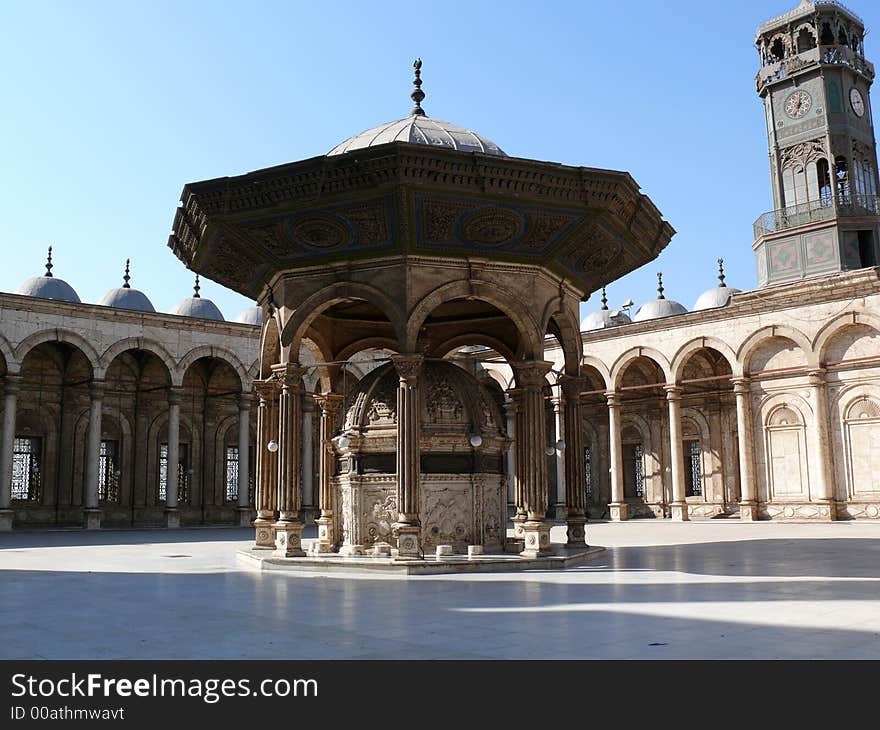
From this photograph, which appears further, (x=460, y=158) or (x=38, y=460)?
(x=38, y=460)

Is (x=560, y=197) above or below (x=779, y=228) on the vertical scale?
below

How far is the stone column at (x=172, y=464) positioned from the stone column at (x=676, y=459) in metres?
16.6

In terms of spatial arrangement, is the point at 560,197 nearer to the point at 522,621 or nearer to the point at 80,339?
the point at 522,621

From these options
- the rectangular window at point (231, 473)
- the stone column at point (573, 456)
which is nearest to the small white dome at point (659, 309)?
the rectangular window at point (231, 473)

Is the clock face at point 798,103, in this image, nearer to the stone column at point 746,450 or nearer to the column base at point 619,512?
the stone column at point 746,450

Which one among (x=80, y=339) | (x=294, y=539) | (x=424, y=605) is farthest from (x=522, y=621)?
(x=80, y=339)

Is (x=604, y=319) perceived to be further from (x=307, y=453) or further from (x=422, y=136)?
(x=422, y=136)

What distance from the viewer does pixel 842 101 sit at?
99.1ft

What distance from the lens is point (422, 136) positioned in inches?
468

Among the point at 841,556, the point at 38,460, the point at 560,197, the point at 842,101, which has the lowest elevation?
the point at 841,556

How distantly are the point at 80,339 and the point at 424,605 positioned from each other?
2190 centimetres

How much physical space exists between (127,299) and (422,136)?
24.5 meters

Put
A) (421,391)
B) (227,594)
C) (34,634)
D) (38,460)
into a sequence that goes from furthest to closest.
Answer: (38,460), (421,391), (227,594), (34,634)

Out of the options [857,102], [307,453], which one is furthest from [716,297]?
[307,453]
